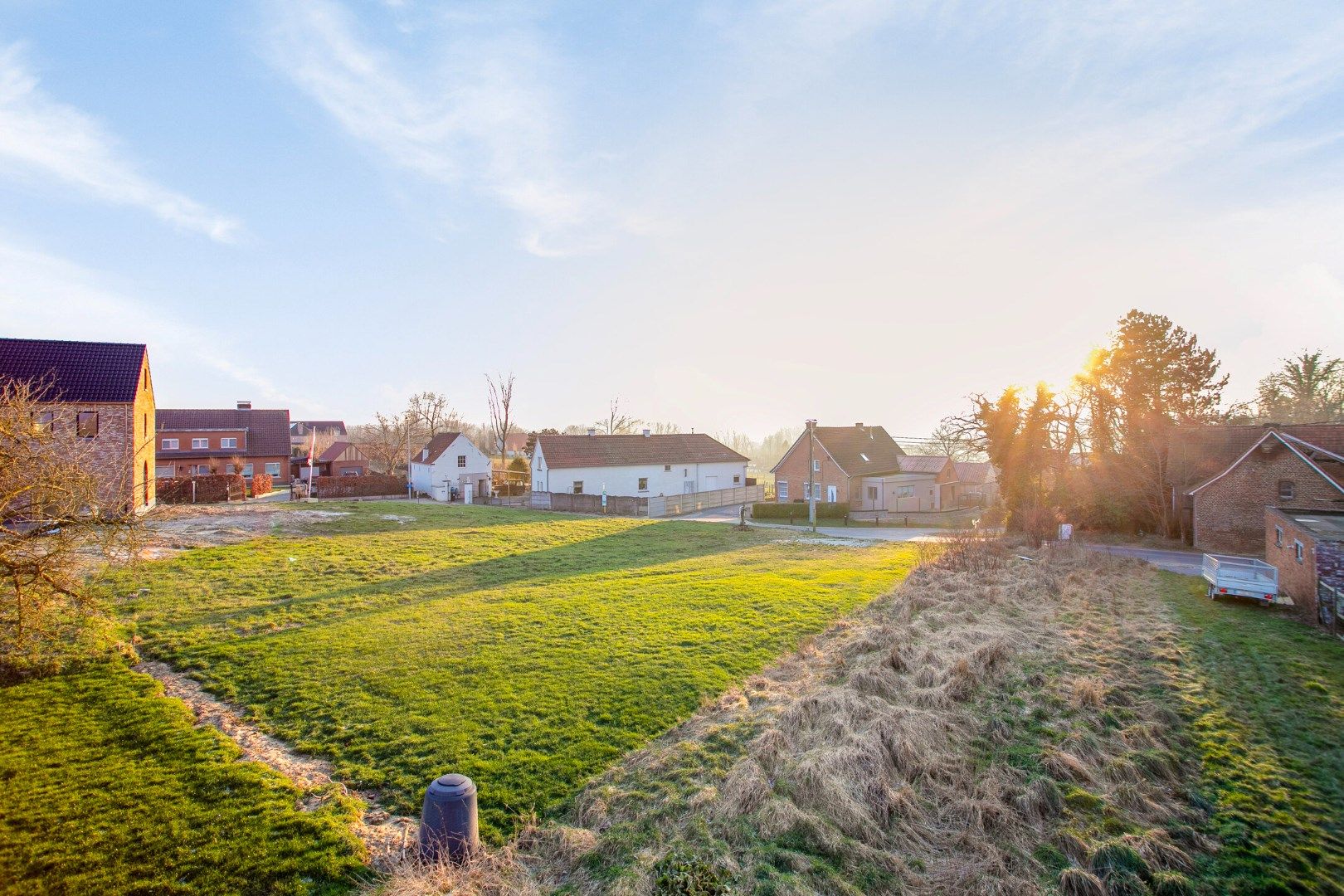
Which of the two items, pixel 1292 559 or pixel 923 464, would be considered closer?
pixel 1292 559

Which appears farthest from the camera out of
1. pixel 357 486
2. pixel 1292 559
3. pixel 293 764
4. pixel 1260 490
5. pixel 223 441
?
pixel 223 441

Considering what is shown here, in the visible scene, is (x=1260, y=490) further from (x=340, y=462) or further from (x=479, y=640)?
(x=340, y=462)

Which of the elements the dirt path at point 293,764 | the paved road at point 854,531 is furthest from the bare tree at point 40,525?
the paved road at point 854,531

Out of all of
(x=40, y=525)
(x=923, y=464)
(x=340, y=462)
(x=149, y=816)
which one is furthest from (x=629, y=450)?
(x=149, y=816)

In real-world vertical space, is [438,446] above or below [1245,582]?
above

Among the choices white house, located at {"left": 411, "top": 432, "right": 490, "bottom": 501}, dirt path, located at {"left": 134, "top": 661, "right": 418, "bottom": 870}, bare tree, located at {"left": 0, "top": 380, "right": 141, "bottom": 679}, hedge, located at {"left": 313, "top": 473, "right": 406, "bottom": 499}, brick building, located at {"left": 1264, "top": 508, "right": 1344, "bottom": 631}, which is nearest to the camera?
dirt path, located at {"left": 134, "top": 661, "right": 418, "bottom": 870}

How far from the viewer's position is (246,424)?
170ft

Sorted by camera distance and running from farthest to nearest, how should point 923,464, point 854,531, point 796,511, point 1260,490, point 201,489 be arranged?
point 923,464 → point 796,511 → point 201,489 → point 854,531 → point 1260,490

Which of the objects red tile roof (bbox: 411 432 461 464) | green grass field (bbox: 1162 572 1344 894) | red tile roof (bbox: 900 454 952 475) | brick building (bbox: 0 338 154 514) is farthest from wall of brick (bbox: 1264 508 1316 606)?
red tile roof (bbox: 411 432 461 464)

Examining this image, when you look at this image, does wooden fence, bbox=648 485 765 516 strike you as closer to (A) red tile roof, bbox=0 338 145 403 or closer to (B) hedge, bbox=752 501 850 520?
(B) hedge, bbox=752 501 850 520

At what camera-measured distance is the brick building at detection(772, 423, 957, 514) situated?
134ft

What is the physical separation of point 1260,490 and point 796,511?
20602mm

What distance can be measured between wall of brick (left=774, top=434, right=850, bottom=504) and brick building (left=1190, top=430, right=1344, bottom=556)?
59.9ft

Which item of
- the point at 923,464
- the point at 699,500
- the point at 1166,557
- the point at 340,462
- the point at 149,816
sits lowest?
the point at 1166,557
